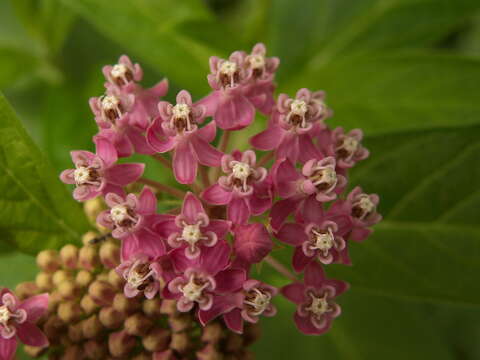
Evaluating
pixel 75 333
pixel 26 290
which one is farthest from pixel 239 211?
pixel 26 290

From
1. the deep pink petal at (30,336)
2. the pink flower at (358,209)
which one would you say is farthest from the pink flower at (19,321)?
the pink flower at (358,209)

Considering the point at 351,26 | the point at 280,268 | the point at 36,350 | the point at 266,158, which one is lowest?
the point at 36,350

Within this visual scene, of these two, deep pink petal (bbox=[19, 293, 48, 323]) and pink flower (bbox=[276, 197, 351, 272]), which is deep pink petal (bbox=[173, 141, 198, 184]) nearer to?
pink flower (bbox=[276, 197, 351, 272])

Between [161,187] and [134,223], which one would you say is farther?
[161,187]

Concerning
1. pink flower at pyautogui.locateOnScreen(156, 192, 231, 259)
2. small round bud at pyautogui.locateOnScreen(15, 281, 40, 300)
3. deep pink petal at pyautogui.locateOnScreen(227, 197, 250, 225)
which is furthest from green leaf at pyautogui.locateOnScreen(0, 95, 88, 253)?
deep pink petal at pyautogui.locateOnScreen(227, 197, 250, 225)

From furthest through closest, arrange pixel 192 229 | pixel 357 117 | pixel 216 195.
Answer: pixel 357 117, pixel 216 195, pixel 192 229

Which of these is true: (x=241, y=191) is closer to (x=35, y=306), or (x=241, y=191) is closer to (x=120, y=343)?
(x=120, y=343)

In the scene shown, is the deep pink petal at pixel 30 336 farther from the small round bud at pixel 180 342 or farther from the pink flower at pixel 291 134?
the pink flower at pixel 291 134
